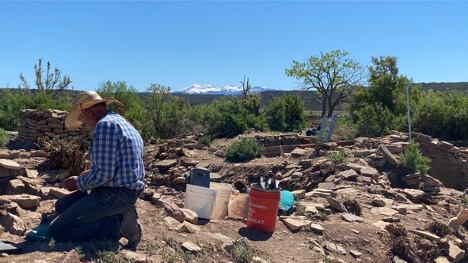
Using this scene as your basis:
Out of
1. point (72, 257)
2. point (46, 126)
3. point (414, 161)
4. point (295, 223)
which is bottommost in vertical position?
point (295, 223)

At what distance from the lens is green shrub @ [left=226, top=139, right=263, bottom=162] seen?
527 inches

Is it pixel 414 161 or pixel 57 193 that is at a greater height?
pixel 57 193

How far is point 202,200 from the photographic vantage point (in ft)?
20.1

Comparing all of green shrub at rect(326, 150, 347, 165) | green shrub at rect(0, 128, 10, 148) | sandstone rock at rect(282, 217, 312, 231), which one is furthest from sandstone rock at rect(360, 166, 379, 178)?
green shrub at rect(0, 128, 10, 148)

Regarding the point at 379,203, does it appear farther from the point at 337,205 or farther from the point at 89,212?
the point at 89,212

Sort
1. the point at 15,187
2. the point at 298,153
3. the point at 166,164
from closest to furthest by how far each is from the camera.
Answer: the point at 15,187
the point at 166,164
the point at 298,153

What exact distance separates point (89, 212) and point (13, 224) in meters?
0.85

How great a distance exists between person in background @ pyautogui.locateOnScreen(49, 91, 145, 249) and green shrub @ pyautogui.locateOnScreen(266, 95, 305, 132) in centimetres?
1847

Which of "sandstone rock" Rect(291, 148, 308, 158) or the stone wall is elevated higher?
the stone wall

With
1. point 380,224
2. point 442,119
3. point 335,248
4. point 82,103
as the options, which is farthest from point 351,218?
point 442,119

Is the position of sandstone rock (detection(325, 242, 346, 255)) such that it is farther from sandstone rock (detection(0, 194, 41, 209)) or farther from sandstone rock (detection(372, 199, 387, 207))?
sandstone rock (detection(0, 194, 41, 209))

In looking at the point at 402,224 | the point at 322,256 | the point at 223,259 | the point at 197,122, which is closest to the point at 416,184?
the point at 402,224

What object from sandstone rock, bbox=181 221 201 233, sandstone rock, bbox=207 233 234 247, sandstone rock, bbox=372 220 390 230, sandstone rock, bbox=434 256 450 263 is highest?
sandstone rock, bbox=181 221 201 233

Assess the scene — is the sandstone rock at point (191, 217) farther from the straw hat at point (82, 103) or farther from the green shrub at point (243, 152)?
the green shrub at point (243, 152)
